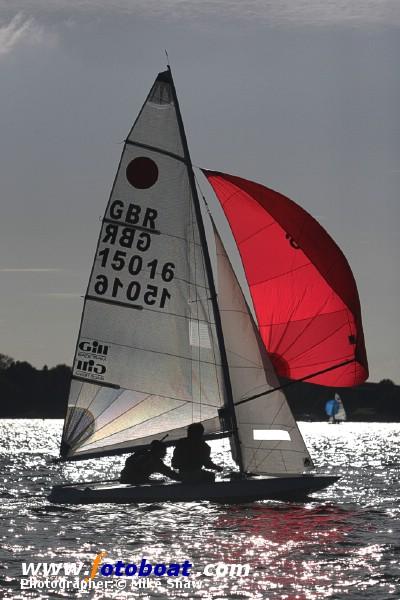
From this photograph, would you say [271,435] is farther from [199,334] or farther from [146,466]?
[146,466]

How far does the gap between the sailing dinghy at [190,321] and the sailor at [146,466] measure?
1.02 m

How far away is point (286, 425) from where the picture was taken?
28.8 m

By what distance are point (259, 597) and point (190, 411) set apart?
10.2 meters

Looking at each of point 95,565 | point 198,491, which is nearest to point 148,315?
point 198,491

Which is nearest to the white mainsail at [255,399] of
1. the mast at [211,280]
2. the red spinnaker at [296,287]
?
the mast at [211,280]

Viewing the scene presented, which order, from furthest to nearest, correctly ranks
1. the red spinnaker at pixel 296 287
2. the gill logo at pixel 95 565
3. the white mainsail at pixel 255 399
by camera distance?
the white mainsail at pixel 255 399 → the red spinnaker at pixel 296 287 → the gill logo at pixel 95 565

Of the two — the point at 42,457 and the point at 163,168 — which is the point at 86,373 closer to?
the point at 163,168

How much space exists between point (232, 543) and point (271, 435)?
462 cm

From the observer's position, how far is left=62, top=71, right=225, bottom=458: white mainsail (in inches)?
1131

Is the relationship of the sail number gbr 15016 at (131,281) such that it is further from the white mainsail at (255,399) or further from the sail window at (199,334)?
the white mainsail at (255,399)

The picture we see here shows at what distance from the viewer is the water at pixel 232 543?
64.3ft

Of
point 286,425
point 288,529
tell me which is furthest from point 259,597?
point 286,425

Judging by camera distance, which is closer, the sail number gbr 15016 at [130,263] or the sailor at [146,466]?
the sailor at [146,466]

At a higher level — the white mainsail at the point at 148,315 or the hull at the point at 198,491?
the white mainsail at the point at 148,315
